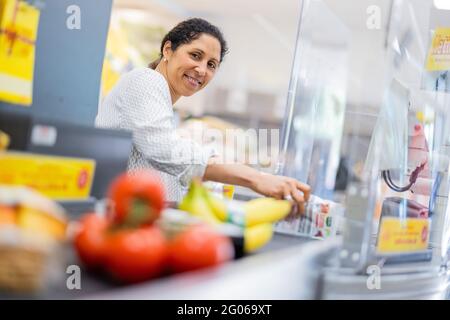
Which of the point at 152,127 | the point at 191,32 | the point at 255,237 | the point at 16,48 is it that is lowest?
the point at 255,237

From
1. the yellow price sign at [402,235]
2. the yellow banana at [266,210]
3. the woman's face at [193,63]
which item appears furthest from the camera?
the woman's face at [193,63]

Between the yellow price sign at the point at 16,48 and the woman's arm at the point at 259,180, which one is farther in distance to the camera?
the woman's arm at the point at 259,180

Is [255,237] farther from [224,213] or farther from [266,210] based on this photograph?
[266,210]

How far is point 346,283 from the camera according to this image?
1.15 m

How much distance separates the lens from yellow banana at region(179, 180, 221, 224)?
1.04 meters

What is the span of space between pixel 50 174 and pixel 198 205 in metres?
0.28

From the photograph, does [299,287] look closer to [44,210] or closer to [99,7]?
[44,210]

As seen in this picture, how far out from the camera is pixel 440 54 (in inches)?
63.7

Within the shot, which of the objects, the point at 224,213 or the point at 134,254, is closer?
the point at 134,254

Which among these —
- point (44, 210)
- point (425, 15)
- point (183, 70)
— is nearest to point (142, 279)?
point (44, 210)

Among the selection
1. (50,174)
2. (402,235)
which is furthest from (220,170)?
(50,174)

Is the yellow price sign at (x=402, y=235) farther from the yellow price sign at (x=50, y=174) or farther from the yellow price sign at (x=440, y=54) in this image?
the yellow price sign at (x=50, y=174)

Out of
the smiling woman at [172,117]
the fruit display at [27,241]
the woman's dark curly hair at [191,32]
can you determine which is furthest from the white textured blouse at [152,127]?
the fruit display at [27,241]

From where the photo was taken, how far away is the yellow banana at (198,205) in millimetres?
1043
